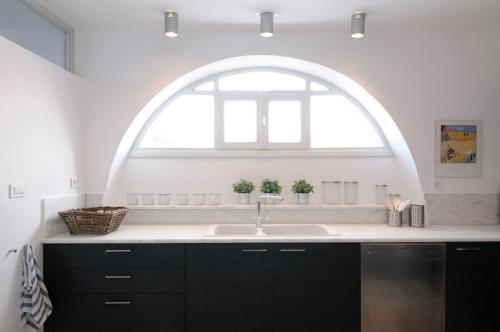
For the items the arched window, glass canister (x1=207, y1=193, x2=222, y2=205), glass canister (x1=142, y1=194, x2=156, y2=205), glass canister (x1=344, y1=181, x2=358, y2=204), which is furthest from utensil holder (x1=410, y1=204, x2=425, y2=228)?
glass canister (x1=142, y1=194, x2=156, y2=205)

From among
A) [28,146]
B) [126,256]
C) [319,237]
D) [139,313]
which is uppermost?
[28,146]

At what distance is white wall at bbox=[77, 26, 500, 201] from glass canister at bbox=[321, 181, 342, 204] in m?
0.73

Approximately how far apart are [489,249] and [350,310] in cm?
112

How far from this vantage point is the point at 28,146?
2.43 m

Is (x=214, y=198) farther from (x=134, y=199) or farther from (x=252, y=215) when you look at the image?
(x=134, y=199)

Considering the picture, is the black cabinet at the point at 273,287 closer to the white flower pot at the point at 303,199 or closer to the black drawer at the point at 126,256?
the black drawer at the point at 126,256

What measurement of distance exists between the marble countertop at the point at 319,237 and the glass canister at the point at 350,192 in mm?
370

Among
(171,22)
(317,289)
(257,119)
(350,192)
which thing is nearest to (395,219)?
(350,192)

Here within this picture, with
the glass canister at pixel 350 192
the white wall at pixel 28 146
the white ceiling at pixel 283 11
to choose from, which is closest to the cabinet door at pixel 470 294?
the glass canister at pixel 350 192

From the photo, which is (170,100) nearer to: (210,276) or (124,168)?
(124,168)

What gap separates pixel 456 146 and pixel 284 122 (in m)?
1.53

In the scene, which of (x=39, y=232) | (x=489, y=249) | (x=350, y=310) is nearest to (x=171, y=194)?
(x=39, y=232)

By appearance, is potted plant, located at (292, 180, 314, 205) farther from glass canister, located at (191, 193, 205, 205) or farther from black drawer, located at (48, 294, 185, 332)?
black drawer, located at (48, 294, 185, 332)

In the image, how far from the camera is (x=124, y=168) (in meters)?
3.45
